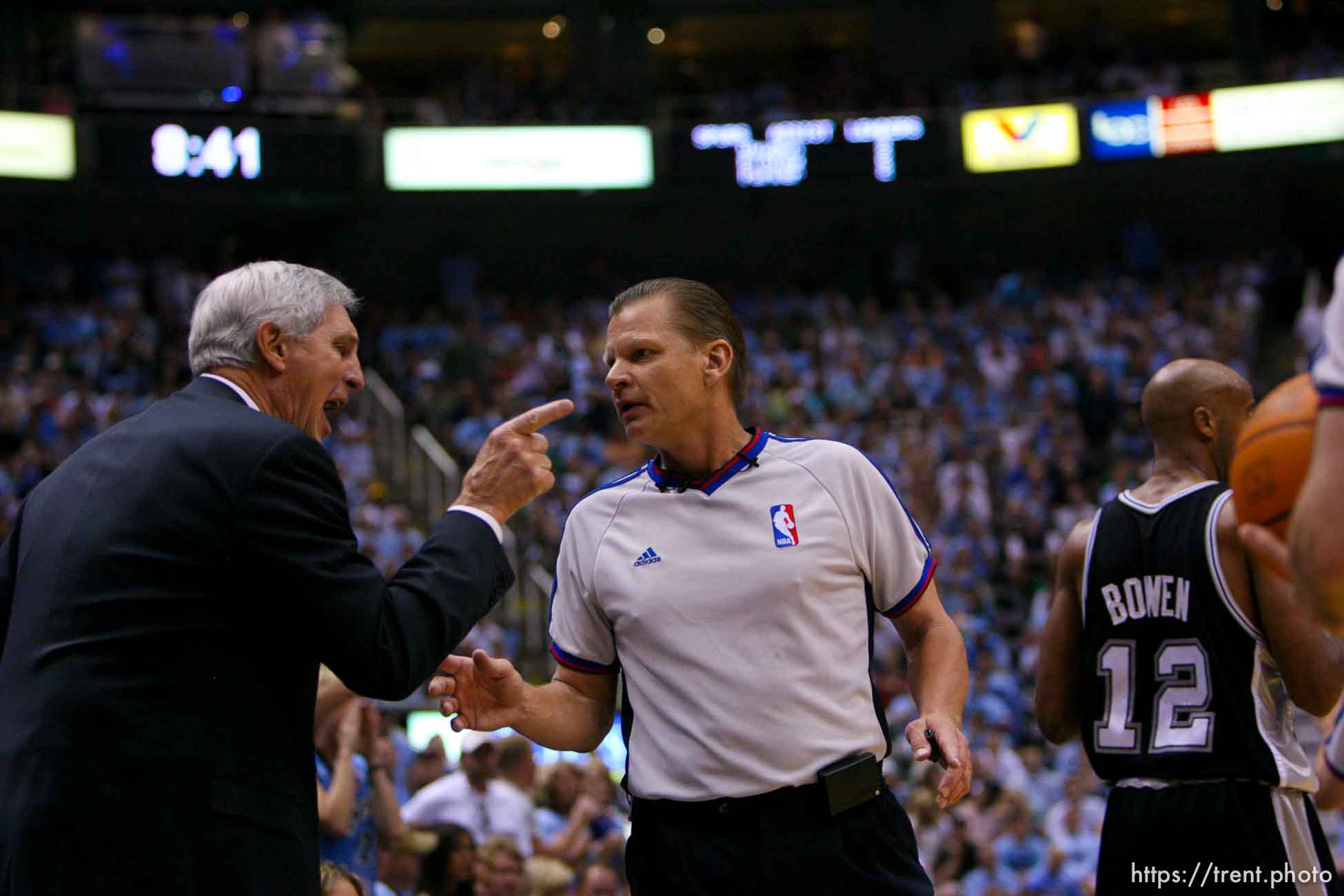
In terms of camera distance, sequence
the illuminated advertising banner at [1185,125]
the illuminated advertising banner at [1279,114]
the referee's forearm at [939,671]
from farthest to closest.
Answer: the illuminated advertising banner at [1185,125], the illuminated advertising banner at [1279,114], the referee's forearm at [939,671]

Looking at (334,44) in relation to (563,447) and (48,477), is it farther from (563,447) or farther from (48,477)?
(48,477)

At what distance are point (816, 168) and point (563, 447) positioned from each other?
7.68 meters

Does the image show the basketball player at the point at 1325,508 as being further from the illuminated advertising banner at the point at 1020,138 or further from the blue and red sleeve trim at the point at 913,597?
the illuminated advertising banner at the point at 1020,138

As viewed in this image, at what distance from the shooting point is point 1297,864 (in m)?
3.59

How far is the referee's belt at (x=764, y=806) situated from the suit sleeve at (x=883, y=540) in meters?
0.47

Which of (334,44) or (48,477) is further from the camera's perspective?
(334,44)

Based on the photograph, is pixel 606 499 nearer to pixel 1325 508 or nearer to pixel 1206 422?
pixel 1206 422

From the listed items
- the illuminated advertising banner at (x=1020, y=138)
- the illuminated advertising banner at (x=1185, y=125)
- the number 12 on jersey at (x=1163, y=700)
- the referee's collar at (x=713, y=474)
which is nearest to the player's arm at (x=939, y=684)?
the referee's collar at (x=713, y=474)

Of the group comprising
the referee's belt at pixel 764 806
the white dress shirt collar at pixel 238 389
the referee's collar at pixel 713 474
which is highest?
the white dress shirt collar at pixel 238 389

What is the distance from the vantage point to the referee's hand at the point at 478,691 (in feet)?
10.2

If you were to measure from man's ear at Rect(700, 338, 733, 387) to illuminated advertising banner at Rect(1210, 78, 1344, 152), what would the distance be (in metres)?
20.6

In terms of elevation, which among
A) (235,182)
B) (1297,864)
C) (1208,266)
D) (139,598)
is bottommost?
(1297,864)

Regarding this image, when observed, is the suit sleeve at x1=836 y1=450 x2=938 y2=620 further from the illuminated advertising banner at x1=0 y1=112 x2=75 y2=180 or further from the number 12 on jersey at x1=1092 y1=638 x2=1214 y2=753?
the illuminated advertising banner at x1=0 y1=112 x2=75 y2=180

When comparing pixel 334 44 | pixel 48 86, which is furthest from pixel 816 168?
pixel 48 86
